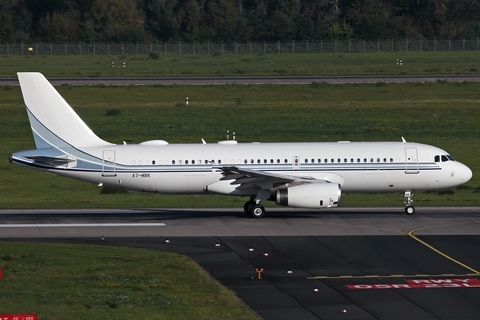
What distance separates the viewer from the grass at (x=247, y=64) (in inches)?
4289

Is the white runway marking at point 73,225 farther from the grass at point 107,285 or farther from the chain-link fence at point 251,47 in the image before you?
the chain-link fence at point 251,47

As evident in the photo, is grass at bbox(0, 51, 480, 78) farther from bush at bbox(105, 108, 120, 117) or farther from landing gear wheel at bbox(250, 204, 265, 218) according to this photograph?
landing gear wheel at bbox(250, 204, 265, 218)

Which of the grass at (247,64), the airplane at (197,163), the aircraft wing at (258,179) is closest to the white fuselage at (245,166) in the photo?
the airplane at (197,163)

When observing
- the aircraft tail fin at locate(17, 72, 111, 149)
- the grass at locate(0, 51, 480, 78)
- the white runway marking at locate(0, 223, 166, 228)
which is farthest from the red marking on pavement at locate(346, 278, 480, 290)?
the grass at locate(0, 51, 480, 78)

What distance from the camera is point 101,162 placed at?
142 feet

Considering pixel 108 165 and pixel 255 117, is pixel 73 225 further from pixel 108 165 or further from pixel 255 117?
pixel 255 117

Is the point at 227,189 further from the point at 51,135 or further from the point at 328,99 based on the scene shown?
the point at 328,99

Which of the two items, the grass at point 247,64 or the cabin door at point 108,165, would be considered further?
the grass at point 247,64

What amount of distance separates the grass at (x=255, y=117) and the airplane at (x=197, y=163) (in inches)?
438

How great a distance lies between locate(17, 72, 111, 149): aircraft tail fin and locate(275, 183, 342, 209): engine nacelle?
10839mm

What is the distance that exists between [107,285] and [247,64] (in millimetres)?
94593

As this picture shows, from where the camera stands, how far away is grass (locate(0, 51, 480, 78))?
4289 inches

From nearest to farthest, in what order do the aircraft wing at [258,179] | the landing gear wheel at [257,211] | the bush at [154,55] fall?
1. the aircraft wing at [258,179]
2. the landing gear wheel at [257,211]
3. the bush at [154,55]

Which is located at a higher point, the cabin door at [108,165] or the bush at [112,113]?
the bush at [112,113]
